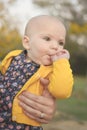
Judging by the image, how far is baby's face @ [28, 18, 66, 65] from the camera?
344cm

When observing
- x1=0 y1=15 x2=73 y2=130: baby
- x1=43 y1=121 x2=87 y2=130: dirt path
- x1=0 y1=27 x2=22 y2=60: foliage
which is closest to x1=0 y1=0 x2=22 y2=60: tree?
x1=0 y1=27 x2=22 y2=60: foliage

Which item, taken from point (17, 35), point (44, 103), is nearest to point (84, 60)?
point (17, 35)

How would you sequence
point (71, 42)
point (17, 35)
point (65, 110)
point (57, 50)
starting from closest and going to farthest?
point (57, 50), point (65, 110), point (17, 35), point (71, 42)

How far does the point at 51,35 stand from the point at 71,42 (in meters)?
28.8

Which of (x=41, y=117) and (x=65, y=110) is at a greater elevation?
(x=41, y=117)

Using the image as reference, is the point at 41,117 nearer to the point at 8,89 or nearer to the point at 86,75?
the point at 8,89

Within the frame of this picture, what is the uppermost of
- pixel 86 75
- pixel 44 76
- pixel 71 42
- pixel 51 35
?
pixel 51 35

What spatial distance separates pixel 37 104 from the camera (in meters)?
3.51

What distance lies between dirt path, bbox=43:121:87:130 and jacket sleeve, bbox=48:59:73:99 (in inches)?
226

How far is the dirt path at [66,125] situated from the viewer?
30.1ft

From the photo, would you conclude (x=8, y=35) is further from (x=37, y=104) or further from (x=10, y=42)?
(x=37, y=104)

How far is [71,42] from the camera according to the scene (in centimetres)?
3216

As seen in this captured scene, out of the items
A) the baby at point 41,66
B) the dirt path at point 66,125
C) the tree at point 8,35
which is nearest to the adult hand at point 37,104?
the baby at point 41,66

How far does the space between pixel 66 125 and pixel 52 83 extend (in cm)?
638
